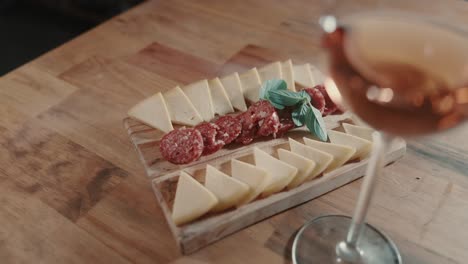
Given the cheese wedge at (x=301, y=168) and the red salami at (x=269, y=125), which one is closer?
the cheese wedge at (x=301, y=168)

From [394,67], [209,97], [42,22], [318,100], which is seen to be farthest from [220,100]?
[42,22]

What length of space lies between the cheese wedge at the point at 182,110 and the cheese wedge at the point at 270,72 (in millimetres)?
219

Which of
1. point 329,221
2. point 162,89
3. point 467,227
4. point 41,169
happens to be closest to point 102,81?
point 162,89

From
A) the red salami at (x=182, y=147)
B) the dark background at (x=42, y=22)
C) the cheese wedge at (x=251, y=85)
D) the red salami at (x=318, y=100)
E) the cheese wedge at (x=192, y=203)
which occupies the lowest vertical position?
the dark background at (x=42, y=22)

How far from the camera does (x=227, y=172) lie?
0.85 meters

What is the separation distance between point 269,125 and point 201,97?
0.20 m

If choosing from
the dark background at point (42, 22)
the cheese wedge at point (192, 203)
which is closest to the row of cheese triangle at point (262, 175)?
the cheese wedge at point (192, 203)

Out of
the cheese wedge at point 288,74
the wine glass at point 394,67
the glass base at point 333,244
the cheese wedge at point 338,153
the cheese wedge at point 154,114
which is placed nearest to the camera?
the wine glass at point 394,67

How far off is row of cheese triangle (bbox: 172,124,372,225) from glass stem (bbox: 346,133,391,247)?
0.15m

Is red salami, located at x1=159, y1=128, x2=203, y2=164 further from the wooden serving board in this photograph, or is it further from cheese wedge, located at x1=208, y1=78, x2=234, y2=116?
cheese wedge, located at x1=208, y1=78, x2=234, y2=116

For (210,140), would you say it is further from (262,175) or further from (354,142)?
(354,142)

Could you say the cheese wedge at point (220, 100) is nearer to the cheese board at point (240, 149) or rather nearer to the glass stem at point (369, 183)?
the cheese board at point (240, 149)

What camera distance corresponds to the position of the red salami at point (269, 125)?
90 centimetres

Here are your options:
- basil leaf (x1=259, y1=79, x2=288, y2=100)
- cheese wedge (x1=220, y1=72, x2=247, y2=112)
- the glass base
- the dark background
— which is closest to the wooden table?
the glass base
